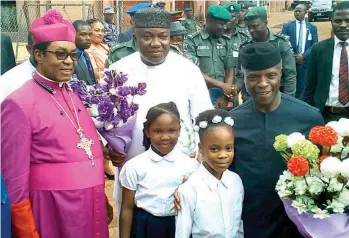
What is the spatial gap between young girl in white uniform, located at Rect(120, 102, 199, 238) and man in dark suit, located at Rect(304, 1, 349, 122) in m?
2.23

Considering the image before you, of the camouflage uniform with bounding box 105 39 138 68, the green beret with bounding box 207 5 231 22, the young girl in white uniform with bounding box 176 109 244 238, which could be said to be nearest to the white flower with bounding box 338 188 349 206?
the young girl in white uniform with bounding box 176 109 244 238

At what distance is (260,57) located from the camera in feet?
9.69

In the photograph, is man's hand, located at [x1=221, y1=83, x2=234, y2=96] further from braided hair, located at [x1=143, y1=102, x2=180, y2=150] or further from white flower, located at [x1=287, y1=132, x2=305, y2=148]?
white flower, located at [x1=287, y1=132, x2=305, y2=148]

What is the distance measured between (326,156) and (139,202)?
1.33 metres

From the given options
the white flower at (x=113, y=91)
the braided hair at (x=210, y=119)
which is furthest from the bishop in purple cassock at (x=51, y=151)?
the braided hair at (x=210, y=119)

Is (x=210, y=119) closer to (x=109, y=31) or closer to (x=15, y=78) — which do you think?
(x=15, y=78)

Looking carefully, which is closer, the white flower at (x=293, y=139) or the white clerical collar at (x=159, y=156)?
the white flower at (x=293, y=139)

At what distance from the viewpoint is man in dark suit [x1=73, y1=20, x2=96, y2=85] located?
6.22 metres

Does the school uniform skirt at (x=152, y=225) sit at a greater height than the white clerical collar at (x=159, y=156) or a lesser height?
lesser

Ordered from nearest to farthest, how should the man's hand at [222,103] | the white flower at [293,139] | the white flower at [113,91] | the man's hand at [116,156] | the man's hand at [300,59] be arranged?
the white flower at [293,139] → the white flower at [113,91] → the man's hand at [116,156] → the man's hand at [222,103] → the man's hand at [300,59]

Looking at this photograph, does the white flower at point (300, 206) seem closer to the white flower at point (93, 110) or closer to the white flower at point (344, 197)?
the white flower at point (344, 197)

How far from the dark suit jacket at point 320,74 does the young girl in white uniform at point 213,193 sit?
2.25 meters

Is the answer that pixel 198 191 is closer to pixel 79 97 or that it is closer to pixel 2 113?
pixel 79 97

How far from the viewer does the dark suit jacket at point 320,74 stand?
502 centimetres
